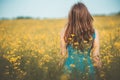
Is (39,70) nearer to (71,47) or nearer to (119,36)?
(71,47)

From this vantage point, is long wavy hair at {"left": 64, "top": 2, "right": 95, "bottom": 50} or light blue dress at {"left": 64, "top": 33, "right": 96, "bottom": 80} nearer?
light blue dress at {"left": 64, "top": 33, "right": 96, "bottom": 80}

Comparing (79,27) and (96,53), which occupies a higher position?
(79,27)

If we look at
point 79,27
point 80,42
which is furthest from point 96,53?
point 79,27

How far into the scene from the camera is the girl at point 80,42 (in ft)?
12.3

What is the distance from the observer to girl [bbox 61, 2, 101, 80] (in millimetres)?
3747

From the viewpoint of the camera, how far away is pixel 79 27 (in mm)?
3898

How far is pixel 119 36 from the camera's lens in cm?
562

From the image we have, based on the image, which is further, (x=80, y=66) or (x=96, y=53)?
(x=96, y=53)

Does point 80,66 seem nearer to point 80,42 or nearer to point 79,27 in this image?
point 80,42

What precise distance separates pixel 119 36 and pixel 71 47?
6.38ft

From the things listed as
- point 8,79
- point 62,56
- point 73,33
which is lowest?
point 8,79

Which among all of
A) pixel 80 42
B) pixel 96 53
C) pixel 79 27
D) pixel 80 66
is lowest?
pixel 80 66

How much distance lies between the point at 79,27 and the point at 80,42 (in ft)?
0.58

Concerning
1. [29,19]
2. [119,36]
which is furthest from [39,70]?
[29,19]
